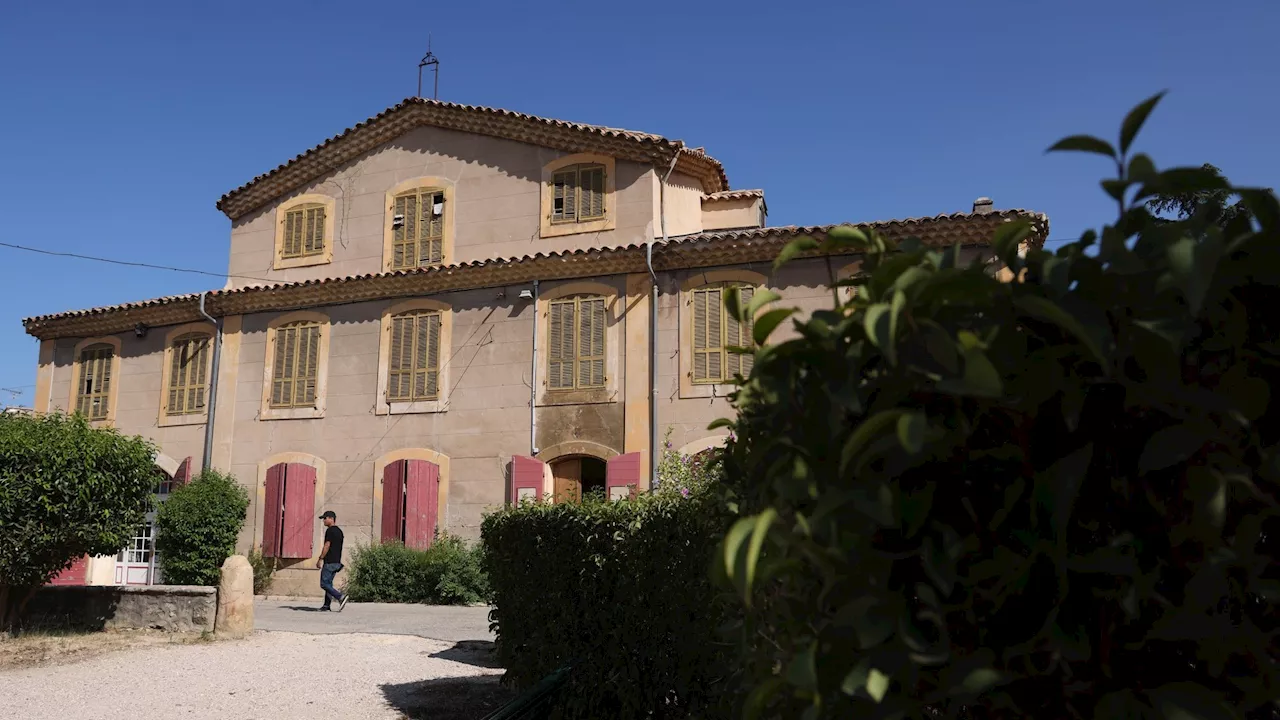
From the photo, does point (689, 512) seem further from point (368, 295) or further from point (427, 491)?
point (368, 295)

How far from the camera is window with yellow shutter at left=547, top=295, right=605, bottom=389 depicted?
52.9ft

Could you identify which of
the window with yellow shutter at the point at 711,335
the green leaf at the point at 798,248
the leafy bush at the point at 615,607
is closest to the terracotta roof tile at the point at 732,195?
the window with yellow shutter at the point at 711,335

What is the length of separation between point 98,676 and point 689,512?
22.1ft

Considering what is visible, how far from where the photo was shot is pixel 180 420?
19266mm

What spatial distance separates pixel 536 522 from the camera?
6.02 metres

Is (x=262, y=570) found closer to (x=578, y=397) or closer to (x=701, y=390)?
(x=578, y=397)

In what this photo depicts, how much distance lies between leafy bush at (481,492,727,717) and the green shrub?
43.3 feet

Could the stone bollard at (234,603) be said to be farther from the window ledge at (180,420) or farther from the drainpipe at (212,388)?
the window ledge at (180,420)

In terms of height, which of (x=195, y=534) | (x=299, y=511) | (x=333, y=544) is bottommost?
(x=333, y=544)

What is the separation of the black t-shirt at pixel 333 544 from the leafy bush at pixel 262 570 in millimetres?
3079

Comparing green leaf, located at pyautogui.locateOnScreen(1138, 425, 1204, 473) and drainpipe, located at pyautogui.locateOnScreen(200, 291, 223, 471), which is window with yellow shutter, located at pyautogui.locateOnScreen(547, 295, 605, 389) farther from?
green leaf, located at pyautogui.locateOnScreen(1138, 425, 1204, 473)

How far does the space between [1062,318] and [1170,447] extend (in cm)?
23

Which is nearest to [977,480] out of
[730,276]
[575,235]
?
[730,276]

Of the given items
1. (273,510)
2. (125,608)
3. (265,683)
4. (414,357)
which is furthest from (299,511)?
(265,683)
